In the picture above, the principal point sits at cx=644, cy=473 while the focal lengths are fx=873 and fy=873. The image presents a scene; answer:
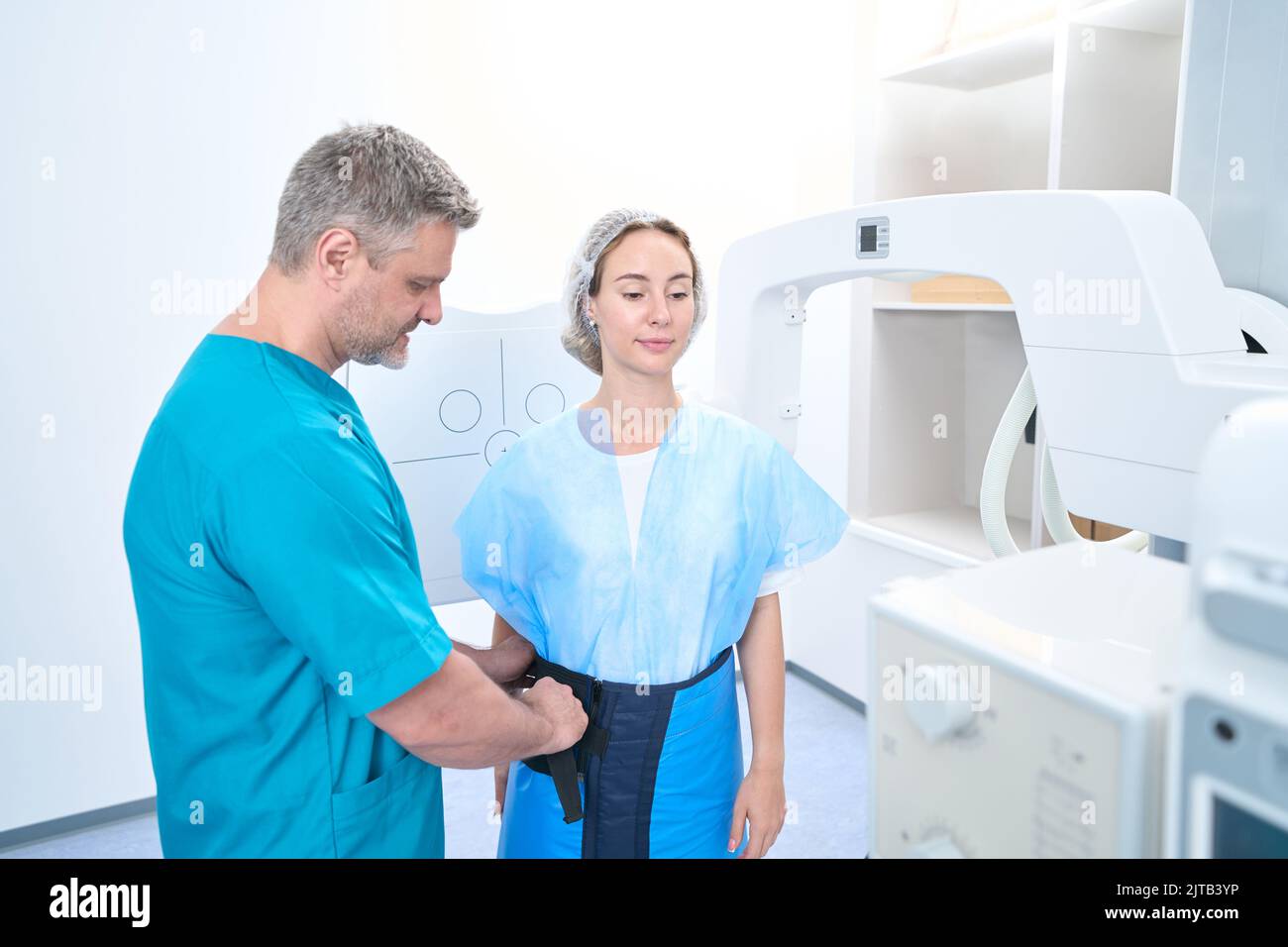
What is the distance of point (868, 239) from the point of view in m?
1.01

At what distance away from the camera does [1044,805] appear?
1.69 feet

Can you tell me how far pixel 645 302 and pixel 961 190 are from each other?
164 cm

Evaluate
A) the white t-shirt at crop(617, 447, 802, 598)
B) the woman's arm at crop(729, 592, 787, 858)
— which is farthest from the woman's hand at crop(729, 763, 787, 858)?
the white t-shirt at crop(617, 447, 802, 598)

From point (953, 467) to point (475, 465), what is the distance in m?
1.90

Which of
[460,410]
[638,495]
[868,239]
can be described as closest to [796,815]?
[638,495]

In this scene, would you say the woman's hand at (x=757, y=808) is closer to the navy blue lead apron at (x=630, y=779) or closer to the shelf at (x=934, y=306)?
the navy blue lead apron at (x=630, y=779)

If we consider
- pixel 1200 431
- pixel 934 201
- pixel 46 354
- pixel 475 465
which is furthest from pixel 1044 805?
pixel 46 354

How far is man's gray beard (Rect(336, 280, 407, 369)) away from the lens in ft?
3.44

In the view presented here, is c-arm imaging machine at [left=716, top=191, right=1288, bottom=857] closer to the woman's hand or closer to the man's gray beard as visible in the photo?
the man's gray beard

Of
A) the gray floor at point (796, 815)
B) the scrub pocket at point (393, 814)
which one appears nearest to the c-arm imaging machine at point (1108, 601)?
the scrub pocket at point (393, 814)

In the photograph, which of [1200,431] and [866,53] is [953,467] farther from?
[1200,431]

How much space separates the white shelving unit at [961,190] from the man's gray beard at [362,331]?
163 centimetres

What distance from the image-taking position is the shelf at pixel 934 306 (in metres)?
2.20

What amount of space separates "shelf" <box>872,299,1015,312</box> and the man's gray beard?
1.60 metres
